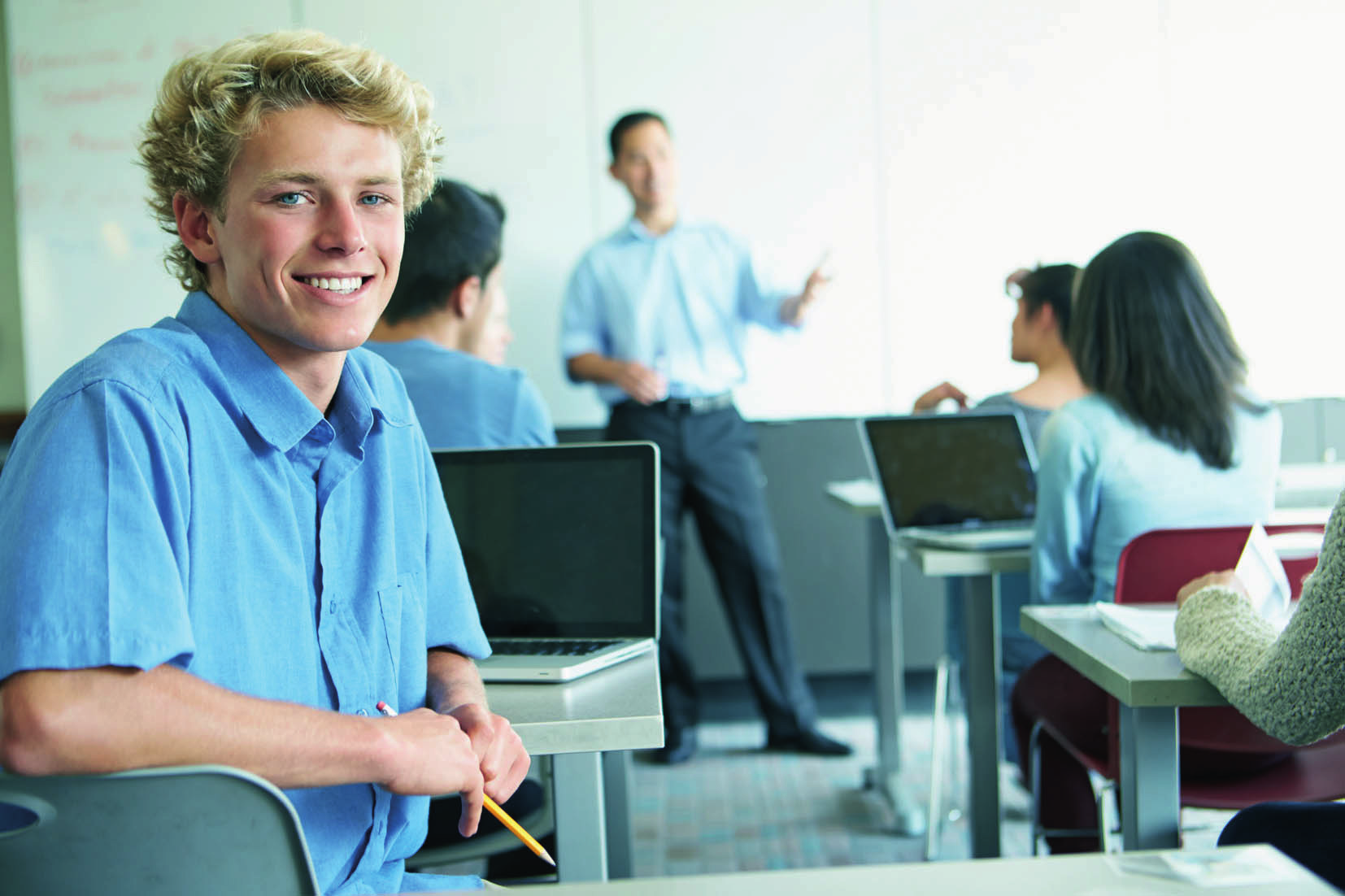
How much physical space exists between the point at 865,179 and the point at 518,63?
1.20m

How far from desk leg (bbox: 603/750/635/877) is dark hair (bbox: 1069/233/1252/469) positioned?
1106mm

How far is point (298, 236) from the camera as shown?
1.04 m

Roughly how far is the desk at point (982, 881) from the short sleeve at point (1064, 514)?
1455mm

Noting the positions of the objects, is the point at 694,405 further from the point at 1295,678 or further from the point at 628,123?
the point at 1295,678

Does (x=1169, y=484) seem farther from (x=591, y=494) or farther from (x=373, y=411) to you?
(x=373, y=411)

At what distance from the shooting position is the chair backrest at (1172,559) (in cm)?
172

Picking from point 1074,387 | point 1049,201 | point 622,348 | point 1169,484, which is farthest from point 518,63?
point 1169,484

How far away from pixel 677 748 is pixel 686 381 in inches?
43.1

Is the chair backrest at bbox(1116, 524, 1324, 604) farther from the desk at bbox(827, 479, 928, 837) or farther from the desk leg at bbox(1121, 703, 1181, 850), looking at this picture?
the desk at bbox(827, 479, 928, 837)

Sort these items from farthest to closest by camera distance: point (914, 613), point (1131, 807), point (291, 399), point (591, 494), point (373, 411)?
point (914, 613) → point (591, 494) → point (1131, 807) → point (373, 411) → point (291, 399)

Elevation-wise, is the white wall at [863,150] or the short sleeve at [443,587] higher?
the white wall at [863,150]

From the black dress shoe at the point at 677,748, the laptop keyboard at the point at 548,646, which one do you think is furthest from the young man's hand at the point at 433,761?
the black dress shoe at the point at 677,748

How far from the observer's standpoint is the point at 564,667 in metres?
1.34

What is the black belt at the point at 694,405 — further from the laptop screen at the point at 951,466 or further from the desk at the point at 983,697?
the desk at the point at 983,697
